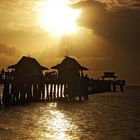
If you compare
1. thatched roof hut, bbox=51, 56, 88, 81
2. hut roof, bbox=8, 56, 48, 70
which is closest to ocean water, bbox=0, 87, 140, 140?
hut roof, bbox=8, 56, 48, 70

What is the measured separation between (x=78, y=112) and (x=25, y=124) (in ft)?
37.6

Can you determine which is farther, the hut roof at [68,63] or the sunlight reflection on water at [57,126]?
the hut roof at [68,63]

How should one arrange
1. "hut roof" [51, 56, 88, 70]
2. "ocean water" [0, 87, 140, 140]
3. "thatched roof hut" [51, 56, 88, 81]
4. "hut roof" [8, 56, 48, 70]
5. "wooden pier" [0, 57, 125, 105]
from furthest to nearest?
"hut roof" [51, 56, 88, 70] → "thatched roof hut" [51, 56, 88, 81] → "hut roof" [8, 56, 48, 70] → "wooden pier" [0, 57, 125, 105] → "ocean water" [0, 87, 140, 140]

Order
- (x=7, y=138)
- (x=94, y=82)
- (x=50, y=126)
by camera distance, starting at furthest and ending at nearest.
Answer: (x=94, y=82)
(x=50, y=126)
(x=7, y=138)

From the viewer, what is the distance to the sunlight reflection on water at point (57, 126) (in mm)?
25283

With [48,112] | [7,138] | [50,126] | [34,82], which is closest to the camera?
[7,138]

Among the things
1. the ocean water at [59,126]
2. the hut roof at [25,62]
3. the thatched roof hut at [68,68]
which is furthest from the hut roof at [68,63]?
the ocean water at [59,126]

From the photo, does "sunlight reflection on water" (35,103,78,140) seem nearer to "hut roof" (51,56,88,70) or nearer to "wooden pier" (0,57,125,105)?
"wooden pier" (0,57,125,105)

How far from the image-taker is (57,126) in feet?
97.3

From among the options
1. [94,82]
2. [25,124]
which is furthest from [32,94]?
[94,82]

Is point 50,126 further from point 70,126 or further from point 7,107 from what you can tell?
point 7,107

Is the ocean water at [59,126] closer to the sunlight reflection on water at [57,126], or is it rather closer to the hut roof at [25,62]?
the sunlight reflection on water at [57,126]

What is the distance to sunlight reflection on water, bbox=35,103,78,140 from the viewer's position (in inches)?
995

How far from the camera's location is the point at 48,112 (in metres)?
39.8
